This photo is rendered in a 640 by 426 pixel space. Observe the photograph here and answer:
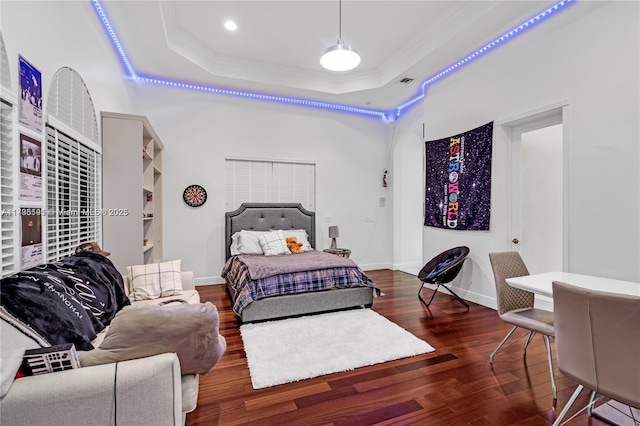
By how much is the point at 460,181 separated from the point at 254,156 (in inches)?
127

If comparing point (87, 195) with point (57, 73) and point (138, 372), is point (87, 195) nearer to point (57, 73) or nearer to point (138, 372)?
point (57, 73)

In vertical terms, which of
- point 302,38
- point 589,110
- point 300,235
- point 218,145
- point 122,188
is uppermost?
point 302,38

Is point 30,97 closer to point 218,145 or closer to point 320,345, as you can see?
point 320,345

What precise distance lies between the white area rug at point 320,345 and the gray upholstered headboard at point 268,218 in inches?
80.0

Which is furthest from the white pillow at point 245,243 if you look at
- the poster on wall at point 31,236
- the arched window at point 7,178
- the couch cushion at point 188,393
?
the couch cushion at point 188,393

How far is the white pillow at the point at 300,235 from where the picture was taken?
4.67 metres

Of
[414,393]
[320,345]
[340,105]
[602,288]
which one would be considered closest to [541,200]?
[602,288]

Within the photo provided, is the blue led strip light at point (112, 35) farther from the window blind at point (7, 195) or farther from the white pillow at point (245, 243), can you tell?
the white pillow at point (245, 243)

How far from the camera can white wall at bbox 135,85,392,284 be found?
15.0 ft

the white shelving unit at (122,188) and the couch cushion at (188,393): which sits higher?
the white shelving unit at (122,188)

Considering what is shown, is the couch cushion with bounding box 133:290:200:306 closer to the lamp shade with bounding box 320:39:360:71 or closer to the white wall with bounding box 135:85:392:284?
the white wall with bounding box 135:85:392:284

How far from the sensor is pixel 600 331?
1.30 metres

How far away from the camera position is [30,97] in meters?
1.82

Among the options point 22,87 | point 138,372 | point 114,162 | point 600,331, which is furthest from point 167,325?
point 114,162
